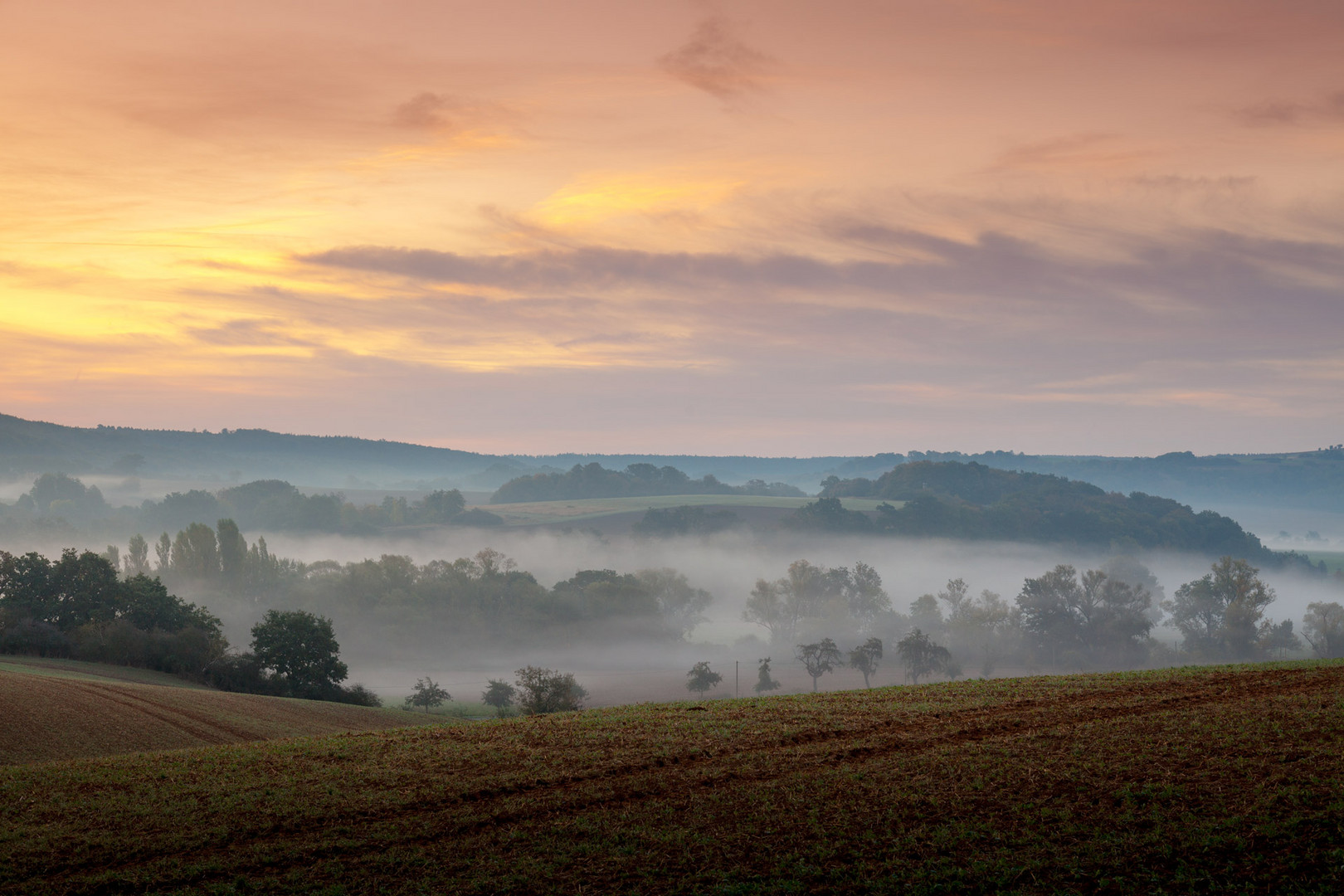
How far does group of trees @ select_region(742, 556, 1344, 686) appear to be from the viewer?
501 ft

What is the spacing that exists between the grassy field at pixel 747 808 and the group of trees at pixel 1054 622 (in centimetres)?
11578

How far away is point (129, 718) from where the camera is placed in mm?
37688

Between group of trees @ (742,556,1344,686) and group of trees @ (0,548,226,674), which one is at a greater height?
group of trees @ (0,548,226,674)

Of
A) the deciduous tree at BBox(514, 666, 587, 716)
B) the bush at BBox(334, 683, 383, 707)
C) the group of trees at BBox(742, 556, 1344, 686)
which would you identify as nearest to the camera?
the deciduous tree at BBox(514, 666, 587, 716)

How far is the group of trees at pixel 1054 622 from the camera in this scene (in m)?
153

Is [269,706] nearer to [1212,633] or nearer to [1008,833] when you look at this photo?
[1008,833]

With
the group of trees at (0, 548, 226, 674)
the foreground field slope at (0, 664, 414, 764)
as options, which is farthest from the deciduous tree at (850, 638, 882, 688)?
the foreground field slope at (0, 664, 414, 764)

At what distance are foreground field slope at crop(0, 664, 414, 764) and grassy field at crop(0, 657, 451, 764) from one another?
35 millimetres

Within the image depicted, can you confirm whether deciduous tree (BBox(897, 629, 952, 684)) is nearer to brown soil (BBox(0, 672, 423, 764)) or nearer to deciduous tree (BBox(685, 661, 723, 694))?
deciduous tree (BBox(685, 661, 723, 694))

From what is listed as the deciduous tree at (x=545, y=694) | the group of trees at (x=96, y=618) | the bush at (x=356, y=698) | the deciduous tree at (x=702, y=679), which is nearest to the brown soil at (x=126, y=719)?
the deciduous tree at (x=545, y=694)

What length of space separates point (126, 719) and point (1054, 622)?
160960 mm

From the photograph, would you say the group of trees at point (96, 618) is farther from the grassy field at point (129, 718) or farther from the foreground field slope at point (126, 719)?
the foreground field slope at point (126, 719)

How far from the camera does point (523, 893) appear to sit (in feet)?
51.5

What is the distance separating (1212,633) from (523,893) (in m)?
178
